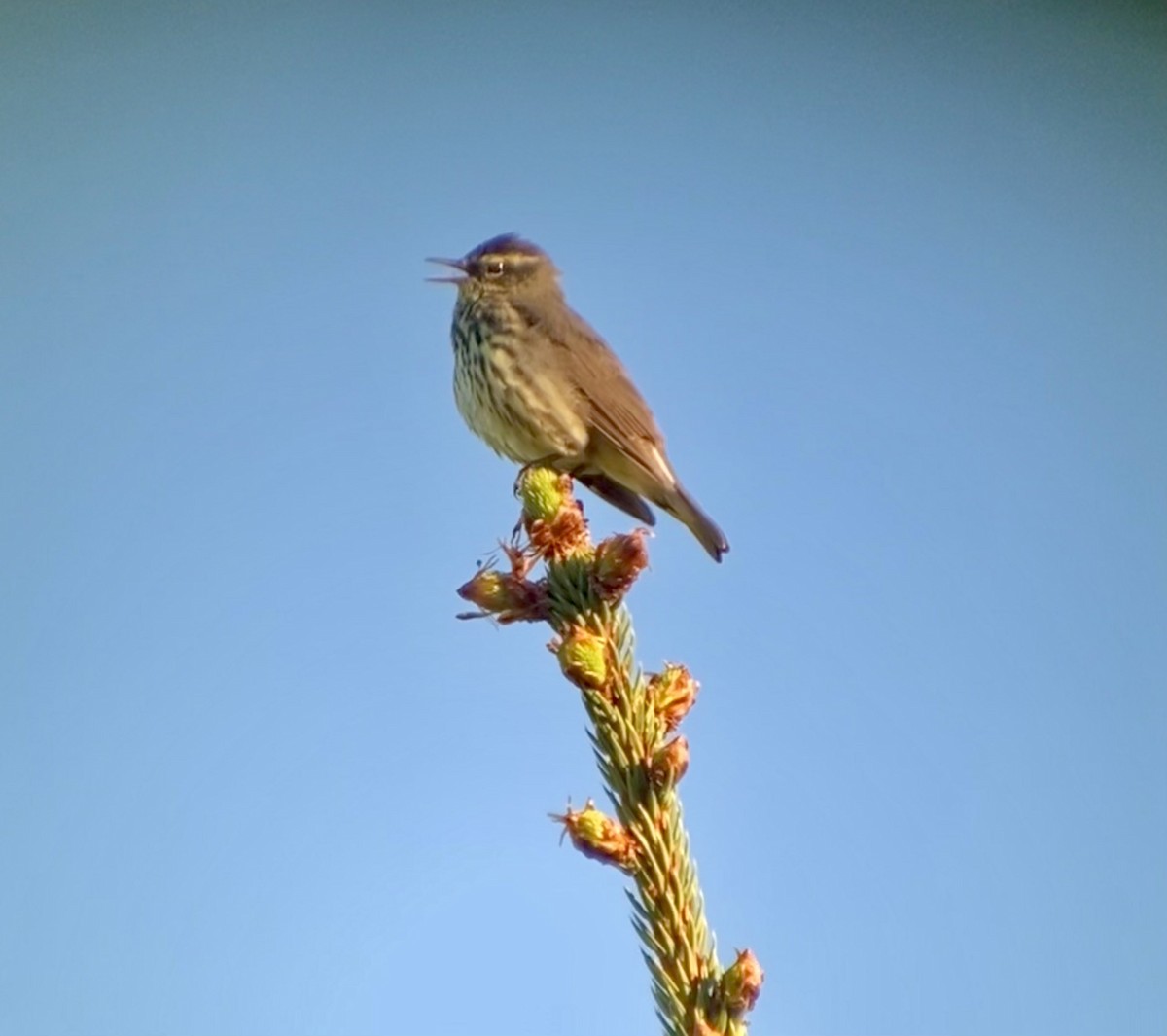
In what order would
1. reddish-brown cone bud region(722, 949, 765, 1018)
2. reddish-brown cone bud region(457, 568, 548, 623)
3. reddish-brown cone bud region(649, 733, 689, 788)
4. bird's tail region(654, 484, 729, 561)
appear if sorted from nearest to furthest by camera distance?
reddish-brown cone bud region(722, 949, 765, 1018) → reddish-brown cone bud region(649, 733, 689, 788) → reddish-brown cone bud region(457, 568, 548, 623) → bird's tail region(654, 484, 729, 561)

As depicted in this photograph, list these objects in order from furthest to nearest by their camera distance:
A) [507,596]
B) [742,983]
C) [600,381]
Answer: [600,381] < [507,596] < [742,983]

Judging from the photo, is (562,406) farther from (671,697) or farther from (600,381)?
(671,697)

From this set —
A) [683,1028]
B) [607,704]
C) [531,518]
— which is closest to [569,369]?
[531,518]

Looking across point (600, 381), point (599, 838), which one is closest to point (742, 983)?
point (599, 838)

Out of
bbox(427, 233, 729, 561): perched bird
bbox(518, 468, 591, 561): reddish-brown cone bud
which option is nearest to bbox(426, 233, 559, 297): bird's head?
bbox(427, 233, 729, 561): perched bird

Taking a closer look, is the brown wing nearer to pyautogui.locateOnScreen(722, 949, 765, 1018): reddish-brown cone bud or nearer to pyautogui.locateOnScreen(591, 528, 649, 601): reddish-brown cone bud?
pyautogui.locateOnScreen(591, 528, 649, 601): reddish-brown cone bud

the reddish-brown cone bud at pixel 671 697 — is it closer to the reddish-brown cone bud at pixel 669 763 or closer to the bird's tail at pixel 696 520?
the reddish-brown cone bud at pixel 669 763

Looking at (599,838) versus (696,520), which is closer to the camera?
(599,838)

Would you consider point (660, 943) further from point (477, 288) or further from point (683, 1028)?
point (477, 288)
